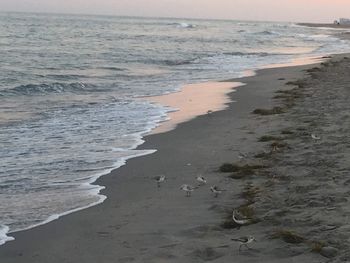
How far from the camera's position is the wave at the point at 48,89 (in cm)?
1727

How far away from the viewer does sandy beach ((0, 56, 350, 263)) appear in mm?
4617

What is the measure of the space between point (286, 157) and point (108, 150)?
304cm

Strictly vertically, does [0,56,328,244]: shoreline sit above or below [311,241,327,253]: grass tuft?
below

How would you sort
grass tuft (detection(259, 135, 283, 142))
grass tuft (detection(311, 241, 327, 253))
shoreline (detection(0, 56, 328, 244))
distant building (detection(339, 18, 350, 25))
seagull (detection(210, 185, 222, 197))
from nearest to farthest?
grass tuft (detection(311, 241, 327, 253))
shoreline (detection(0, 56, 328, 244))
seagull (detection(210, 185, 222, 197))
grass tuft (detection(259, 135, 283, 142))
distant building (detection(339, 18, 350, 25))

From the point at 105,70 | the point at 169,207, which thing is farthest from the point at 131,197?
the point at 105,70

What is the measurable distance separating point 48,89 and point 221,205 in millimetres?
13528

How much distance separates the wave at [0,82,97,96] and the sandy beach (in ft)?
27.7

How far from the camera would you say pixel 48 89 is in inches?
720

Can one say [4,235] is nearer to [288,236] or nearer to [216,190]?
[216,190]

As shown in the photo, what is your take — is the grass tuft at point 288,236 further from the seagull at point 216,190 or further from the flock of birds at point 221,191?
the seagull at point 216,190

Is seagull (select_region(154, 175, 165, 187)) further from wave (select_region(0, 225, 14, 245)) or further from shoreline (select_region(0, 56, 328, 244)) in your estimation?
wave (select_region(0, 225, 14, 245))

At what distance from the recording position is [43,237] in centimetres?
525

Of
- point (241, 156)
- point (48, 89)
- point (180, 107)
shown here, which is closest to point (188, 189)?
point (241, 156)

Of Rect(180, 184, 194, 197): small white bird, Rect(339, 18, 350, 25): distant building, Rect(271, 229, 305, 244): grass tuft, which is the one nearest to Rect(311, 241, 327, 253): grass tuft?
Rect(271, 229, 305, 244): grass tuft
